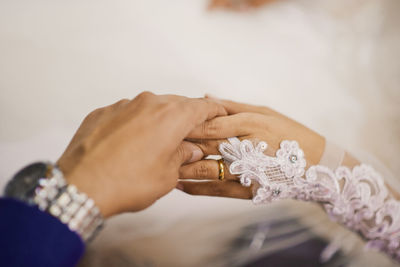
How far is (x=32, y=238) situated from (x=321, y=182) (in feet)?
2.03

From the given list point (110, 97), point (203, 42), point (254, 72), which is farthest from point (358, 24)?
point (110, 97)

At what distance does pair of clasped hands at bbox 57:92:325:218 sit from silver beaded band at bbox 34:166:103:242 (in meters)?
0.02

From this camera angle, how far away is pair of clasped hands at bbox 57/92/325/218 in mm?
553

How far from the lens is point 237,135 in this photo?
817mm

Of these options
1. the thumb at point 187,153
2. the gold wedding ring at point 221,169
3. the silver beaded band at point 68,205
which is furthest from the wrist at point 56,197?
the gold wedding ring at point 221,169

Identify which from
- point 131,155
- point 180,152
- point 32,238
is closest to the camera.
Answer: point 32,238

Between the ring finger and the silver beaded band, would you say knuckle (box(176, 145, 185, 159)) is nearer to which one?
the ring finger

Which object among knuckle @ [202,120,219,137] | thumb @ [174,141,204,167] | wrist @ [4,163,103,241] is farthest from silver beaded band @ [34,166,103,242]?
knuckle @ [202,120,219,137]

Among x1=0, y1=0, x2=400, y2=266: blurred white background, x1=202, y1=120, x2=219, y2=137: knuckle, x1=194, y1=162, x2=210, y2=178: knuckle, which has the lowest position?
x1=194, y1=162, x2=210, y2=178: knuckle

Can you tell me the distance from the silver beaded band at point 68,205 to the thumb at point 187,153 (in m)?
0.24

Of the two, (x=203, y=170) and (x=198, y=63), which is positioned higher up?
(x=198, y=63)

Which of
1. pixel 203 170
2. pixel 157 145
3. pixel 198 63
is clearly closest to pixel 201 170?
pixel 203 170

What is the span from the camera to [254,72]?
1088 millimetres

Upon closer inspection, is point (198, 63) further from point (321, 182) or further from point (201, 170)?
point (321, 182)
